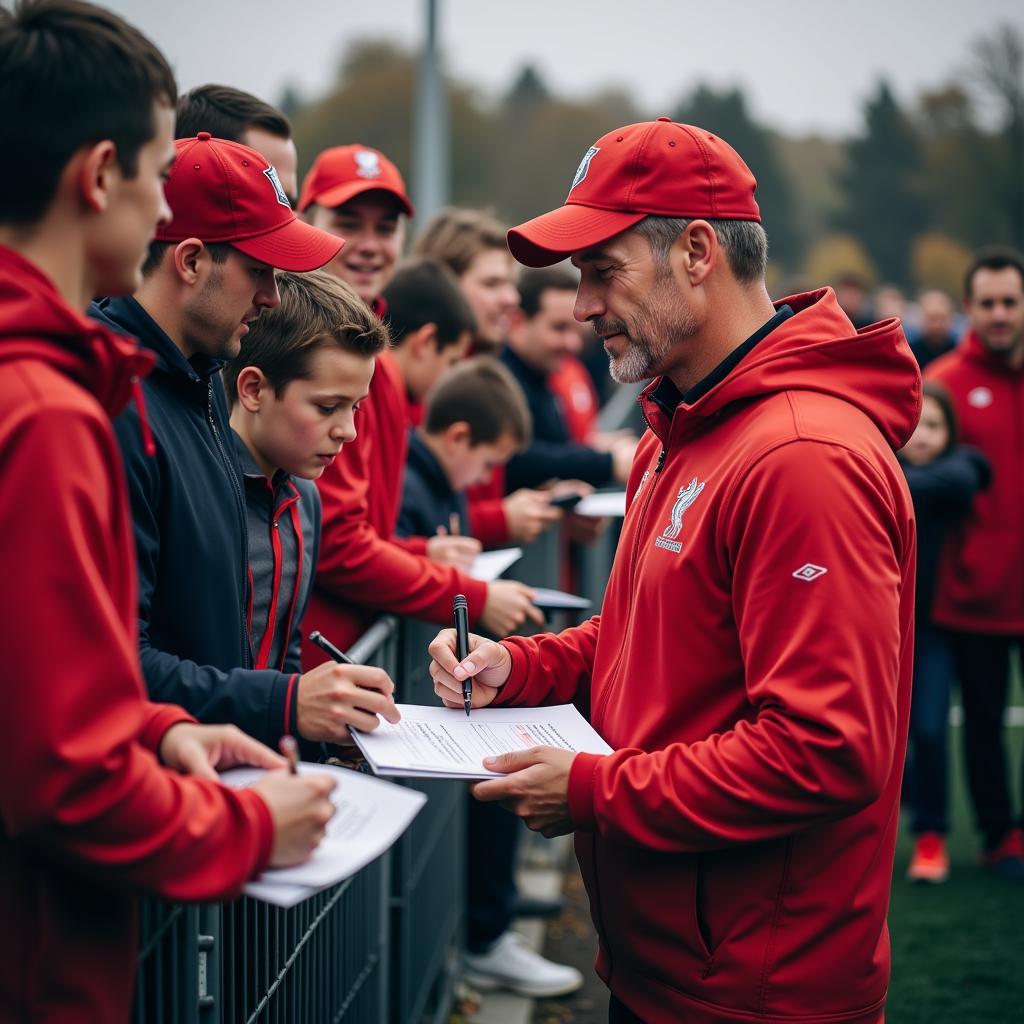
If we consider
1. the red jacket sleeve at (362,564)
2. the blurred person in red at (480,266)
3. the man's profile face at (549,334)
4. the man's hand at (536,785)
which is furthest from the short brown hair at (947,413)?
the man's hand at (536,785)

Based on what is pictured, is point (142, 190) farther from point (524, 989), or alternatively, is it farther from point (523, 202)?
point (523, 202)

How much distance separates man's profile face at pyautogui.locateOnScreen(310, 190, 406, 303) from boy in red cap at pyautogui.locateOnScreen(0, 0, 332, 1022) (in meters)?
2.76

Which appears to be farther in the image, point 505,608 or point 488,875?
point 488,875

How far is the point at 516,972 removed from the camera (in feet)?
16.2

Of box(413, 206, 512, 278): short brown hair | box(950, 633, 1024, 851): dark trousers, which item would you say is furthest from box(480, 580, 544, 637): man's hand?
box(950, 633, 1024, 851): dark trousers

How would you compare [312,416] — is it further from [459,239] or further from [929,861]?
[929,861]

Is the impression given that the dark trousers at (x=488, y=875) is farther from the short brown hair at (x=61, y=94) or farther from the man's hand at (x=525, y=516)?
the short brown hair at (x=61, y=94)

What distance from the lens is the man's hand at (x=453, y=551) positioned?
4.29 m

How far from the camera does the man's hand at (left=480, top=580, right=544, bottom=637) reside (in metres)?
3.89

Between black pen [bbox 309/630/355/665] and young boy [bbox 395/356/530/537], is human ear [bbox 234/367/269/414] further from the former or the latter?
young boy [bbox 395/356/530/537]

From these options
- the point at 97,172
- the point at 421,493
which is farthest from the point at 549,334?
the point at 97,172

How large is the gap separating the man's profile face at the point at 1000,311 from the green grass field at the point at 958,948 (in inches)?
106

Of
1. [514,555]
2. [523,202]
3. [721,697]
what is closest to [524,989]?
[514,555]

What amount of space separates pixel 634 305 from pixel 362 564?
1.45m
